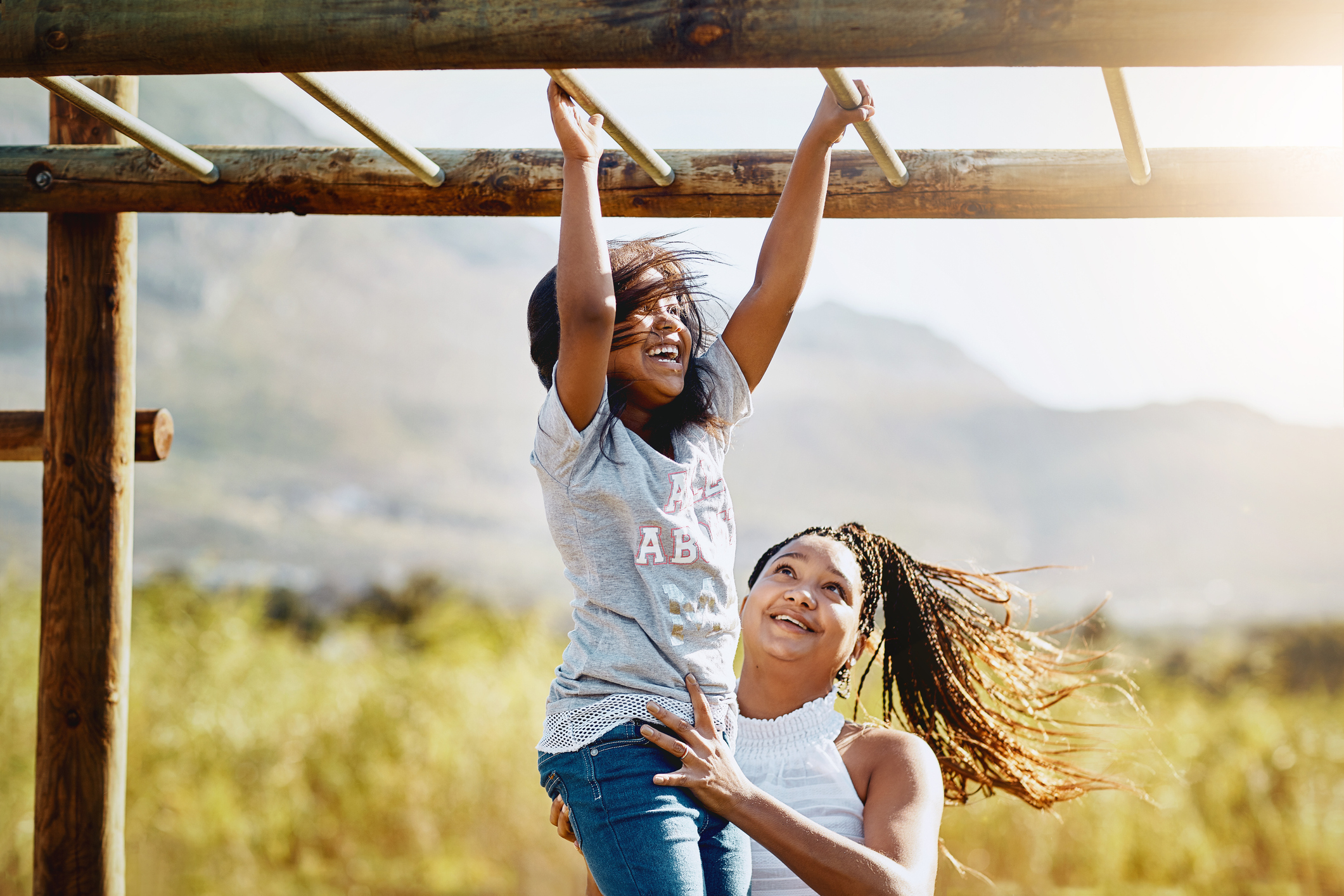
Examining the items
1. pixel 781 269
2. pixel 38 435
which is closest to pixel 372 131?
pixel 781 269

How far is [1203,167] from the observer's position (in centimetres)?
223

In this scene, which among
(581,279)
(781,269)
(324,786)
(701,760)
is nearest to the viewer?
(581,279)

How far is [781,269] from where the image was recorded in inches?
78.6

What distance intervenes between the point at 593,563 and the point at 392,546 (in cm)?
2742

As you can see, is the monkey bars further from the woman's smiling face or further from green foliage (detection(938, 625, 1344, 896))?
green foliage (detection(938, 625, 1344, 896))

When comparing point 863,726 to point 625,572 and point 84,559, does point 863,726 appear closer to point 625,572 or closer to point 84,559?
point 625,572

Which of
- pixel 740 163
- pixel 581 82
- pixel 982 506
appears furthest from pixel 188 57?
pixel 982 506

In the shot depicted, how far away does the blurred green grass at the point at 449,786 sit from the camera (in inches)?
250

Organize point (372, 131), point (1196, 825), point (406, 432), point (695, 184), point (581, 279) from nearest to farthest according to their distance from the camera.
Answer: point (581, 279) → point (372, 131) → point (695, 184) → point (1196, 825) → point (406, 432)

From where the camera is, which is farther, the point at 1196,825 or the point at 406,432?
Answer: the point at 406,432

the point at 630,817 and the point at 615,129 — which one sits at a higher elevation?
the point at 615,129

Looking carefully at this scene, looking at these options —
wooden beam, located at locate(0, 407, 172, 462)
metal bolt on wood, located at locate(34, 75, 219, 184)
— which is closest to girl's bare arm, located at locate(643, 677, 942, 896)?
metal bolt on wood, located at locate(34, 75, 219, 184)

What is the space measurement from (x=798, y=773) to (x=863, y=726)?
0.23m

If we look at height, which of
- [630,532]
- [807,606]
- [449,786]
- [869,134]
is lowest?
[449,786]
